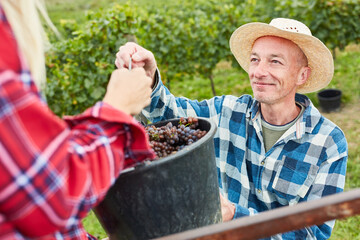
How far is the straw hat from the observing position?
217 cm

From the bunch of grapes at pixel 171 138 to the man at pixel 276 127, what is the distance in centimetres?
56

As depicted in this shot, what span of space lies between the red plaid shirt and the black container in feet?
1.01

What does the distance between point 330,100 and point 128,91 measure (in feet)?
19.1

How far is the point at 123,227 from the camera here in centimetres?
126

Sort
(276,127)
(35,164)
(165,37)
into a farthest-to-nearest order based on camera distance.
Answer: (165,37) < (276,127) < (35,164)

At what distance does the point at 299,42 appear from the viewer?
2.24 m

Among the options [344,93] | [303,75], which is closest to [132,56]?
[303,75]

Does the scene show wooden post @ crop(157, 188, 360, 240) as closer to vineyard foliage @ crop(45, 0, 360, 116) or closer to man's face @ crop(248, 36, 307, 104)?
man's face @ crop(248, 36, 307, 104)

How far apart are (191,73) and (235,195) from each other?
5319 mm

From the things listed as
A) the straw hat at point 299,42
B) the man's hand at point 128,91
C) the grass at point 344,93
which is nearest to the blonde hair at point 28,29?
the man's hand at point 128,91

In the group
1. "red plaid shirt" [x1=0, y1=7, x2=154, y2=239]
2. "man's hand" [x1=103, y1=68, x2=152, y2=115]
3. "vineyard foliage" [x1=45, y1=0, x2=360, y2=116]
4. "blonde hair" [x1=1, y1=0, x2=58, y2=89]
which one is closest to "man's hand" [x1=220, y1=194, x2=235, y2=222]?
"man's hand" [x1=103, y1=68, x2=152, y2=115]

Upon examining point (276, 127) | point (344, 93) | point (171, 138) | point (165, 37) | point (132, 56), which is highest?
point (132, 56)

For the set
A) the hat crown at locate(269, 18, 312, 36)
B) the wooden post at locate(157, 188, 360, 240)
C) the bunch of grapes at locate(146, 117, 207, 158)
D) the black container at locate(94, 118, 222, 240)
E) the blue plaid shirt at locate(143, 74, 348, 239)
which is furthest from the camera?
the hat crown at locate(269, 18, 312, 36)

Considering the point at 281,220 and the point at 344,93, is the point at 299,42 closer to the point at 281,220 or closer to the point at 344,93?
the point at 281,220
